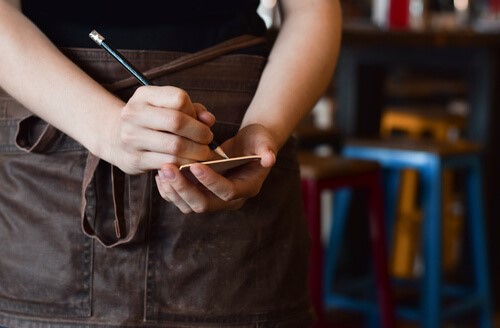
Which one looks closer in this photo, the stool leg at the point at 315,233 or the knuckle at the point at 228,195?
the knuckle at the point at 228,195

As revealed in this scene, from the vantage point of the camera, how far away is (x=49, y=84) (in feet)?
3.09

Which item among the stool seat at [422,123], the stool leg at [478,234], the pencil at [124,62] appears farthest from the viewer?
the stool seat at [422,123]

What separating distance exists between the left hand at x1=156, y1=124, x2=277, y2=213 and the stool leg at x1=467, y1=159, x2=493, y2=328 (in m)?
2.08

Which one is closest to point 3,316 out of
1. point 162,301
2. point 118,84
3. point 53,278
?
point 53,278

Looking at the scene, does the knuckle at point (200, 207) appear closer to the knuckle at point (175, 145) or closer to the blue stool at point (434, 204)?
the knuckle at point (175, 145)

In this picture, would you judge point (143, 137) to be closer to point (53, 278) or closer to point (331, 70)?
point (53, 278)

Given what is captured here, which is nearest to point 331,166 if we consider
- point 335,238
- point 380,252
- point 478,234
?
point 380,252

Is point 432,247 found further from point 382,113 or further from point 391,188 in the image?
point 382,113

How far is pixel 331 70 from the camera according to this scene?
1141 mm

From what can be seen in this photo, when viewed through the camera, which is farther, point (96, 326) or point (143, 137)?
point (96, 326)

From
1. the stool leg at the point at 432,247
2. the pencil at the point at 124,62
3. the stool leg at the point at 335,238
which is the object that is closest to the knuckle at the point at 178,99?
the pencil at the point at 124,62

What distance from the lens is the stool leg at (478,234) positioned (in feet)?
9.54

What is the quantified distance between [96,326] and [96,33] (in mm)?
340

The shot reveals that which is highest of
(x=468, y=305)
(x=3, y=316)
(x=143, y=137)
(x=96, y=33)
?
(x=96, y=33)
